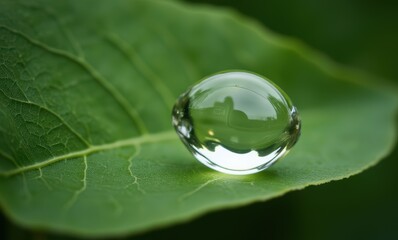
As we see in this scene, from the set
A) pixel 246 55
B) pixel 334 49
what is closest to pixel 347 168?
pixel 246 55

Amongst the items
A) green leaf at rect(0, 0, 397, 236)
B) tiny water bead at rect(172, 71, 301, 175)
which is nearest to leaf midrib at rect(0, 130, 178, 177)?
green leaf at rect(0, 0, 397, 236)

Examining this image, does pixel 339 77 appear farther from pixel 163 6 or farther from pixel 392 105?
pixel 163 6

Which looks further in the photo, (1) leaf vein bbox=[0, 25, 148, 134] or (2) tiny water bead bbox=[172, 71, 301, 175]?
(1) leaf vein bbox=[0, 25, 148, 134]

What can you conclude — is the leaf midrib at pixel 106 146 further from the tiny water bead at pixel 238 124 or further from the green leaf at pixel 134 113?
the tiny water bead at pixel 238 124

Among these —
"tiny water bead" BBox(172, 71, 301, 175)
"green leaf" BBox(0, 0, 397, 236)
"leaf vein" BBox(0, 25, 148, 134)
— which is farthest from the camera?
"leaf vein" BBox(0, 25, 148, 134)

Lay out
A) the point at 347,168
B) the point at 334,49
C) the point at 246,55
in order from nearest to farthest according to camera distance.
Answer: the point at 347,168 → the point at 246,55 → the point at 334,49

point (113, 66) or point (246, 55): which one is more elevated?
point (246, 55)

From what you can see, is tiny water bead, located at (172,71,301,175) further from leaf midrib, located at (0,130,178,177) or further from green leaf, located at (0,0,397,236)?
leaf midrib, located at (0,130,178,177)

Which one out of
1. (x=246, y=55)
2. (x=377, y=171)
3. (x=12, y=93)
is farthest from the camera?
(x=377, y=171)
